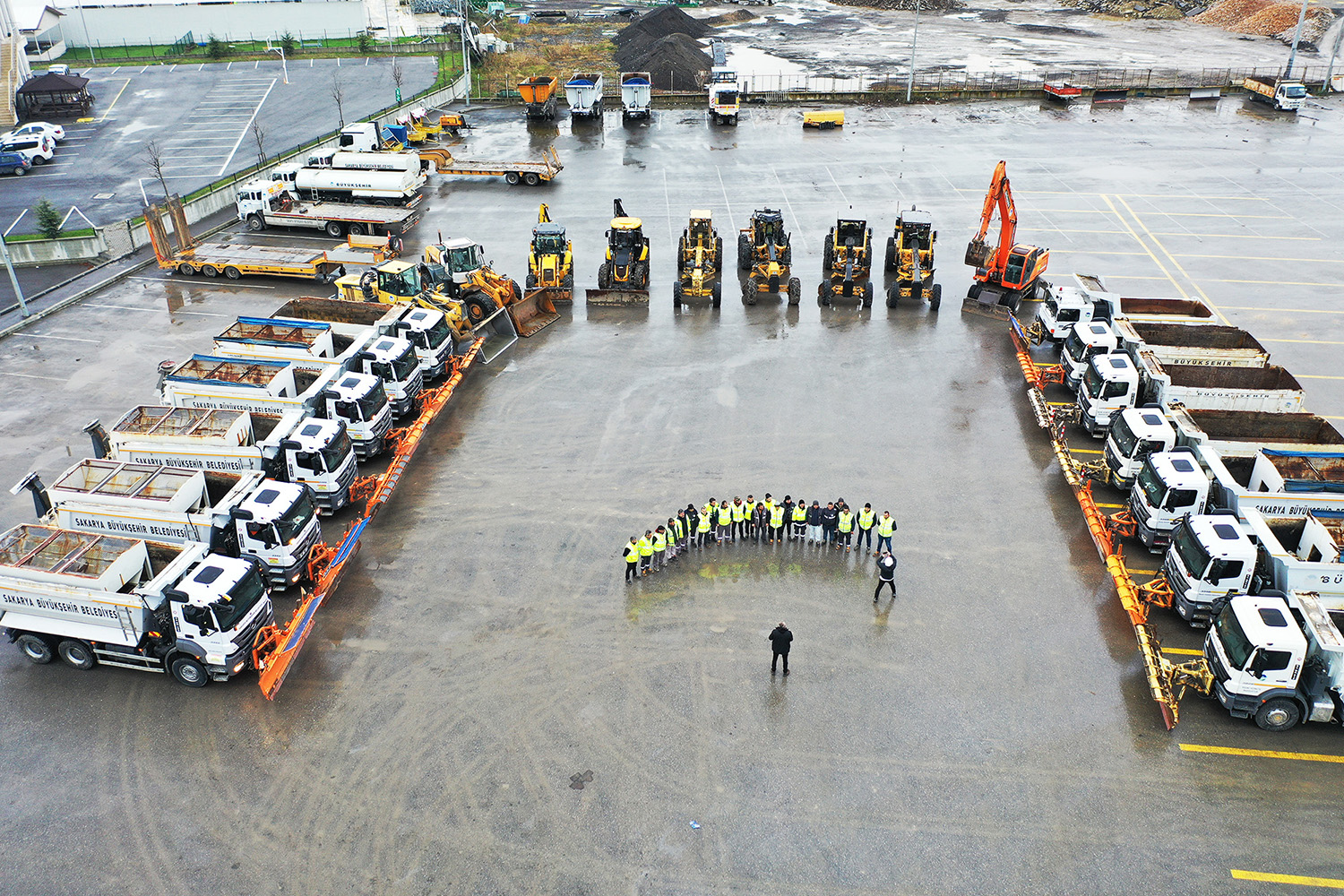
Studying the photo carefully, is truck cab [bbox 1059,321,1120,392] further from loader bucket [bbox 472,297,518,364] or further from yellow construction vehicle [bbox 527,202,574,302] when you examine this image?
loader bucket [bbox 472,297,518,364]

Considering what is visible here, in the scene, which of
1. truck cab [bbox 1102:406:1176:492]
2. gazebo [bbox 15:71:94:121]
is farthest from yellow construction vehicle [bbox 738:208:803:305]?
gazebo [bbox 15:71:94:121]

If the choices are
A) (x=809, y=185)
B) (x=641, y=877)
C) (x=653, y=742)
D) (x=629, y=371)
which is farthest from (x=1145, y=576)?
(x=809, y=185)

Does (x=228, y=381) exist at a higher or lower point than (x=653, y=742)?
higher

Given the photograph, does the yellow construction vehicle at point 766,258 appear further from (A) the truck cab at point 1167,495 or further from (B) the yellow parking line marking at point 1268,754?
(B) the yellow parking line marking at point 1268,754

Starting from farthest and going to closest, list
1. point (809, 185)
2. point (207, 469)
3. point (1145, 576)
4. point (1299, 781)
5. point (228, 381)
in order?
point (809, 185) → point (228, 381) → point (207, 469) → point (1145, 576) → point (1299, 781)

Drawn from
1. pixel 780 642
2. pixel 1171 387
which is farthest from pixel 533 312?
pixel 1171 387

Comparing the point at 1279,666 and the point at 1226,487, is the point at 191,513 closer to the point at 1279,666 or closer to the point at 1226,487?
the point at 1279,666

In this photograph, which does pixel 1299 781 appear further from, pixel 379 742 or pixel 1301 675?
pixel 379 742
